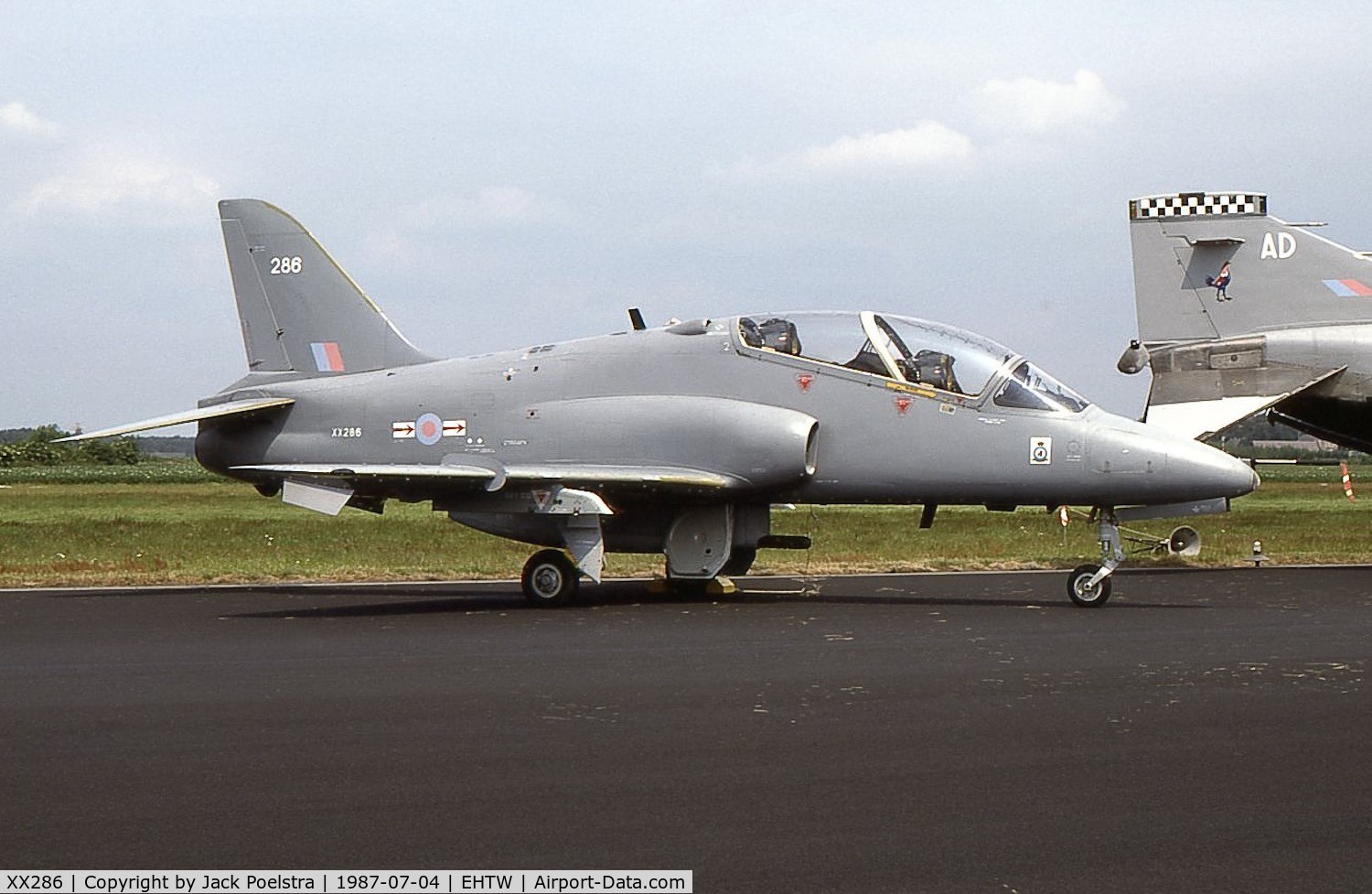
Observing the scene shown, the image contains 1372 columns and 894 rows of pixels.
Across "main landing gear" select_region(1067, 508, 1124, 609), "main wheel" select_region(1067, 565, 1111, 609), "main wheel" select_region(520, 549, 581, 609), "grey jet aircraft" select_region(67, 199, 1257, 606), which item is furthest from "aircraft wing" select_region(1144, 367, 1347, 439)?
"main wheel" select_region(520, 549, 581, 609)

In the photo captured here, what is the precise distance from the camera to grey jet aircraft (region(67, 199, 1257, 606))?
15.3 metres

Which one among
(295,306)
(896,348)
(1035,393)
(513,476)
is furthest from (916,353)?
(295,306)

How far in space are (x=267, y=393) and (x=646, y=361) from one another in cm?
460

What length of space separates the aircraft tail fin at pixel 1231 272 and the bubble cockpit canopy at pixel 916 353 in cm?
885

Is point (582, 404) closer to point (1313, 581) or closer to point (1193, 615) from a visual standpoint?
point (1193, 615)

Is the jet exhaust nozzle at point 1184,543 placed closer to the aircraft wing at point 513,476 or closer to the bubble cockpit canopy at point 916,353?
the bubble cockpit canopy at point 916,353

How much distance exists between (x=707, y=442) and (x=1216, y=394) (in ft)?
33.2

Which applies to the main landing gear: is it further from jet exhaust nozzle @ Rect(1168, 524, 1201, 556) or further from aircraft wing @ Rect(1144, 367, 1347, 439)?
aircraft wing @ Rect(1144, 367, 1347, 439)

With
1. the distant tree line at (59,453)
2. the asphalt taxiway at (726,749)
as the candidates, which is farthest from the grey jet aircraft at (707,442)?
the distant tree line at (59,453)

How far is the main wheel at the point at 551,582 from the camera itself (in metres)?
16.1

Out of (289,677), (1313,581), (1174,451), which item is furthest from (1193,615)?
(289,677)

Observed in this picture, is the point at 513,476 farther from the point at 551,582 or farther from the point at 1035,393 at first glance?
the point at 1035,393

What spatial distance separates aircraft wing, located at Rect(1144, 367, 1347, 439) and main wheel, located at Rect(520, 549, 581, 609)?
10.4 metres

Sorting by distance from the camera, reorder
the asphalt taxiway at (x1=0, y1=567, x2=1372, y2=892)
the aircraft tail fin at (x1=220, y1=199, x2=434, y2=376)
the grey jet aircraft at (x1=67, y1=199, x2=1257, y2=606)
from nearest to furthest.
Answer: the asphalt taxiway at (x1=0, y1=567, x2=1372, y2=892), the grey jet aircraft at (x1=67, y1=199, x2=1257, y2=606), the aircraft tail fin at (x1=220, y1=199, x2=434, y2=376)
